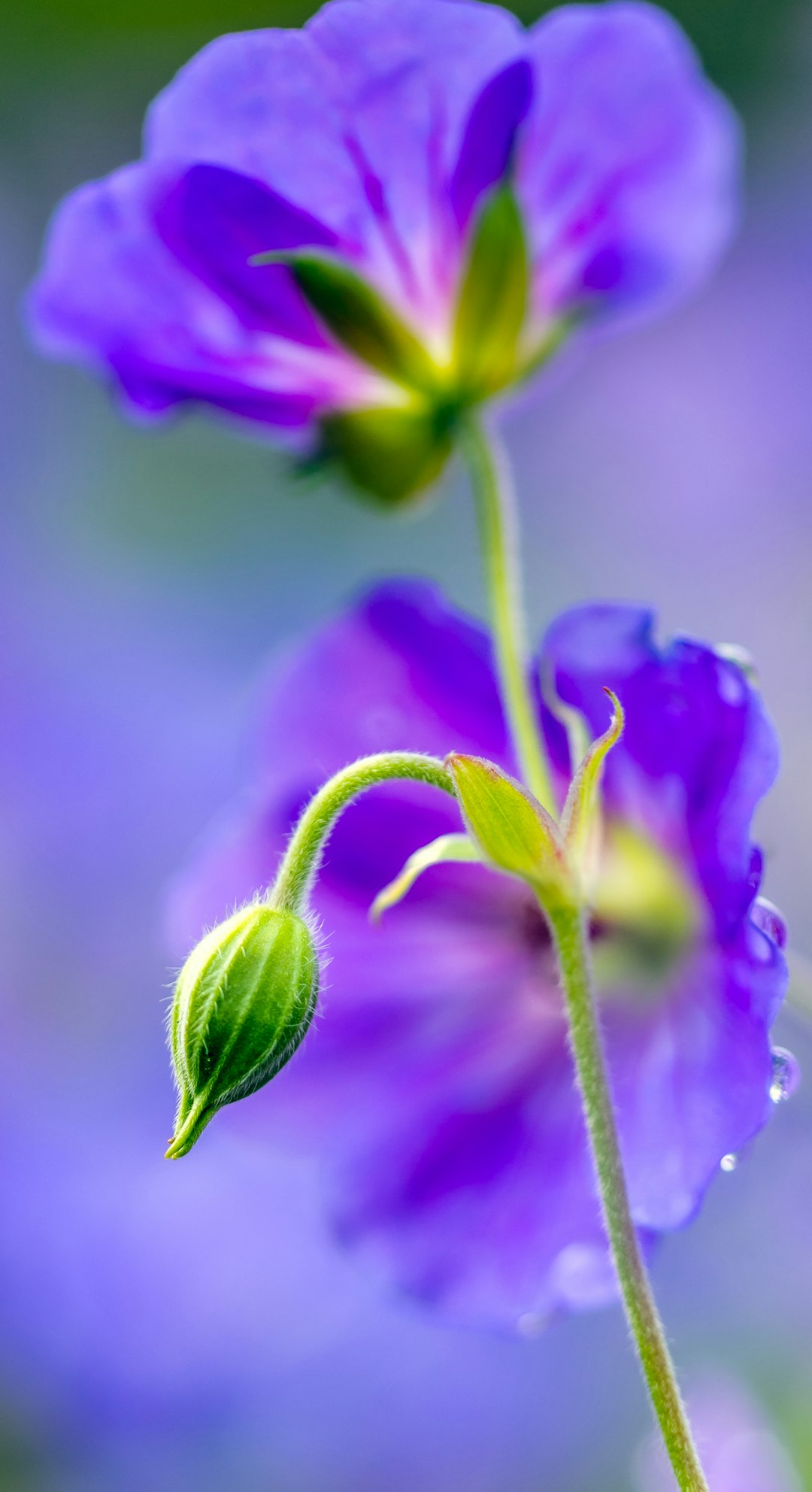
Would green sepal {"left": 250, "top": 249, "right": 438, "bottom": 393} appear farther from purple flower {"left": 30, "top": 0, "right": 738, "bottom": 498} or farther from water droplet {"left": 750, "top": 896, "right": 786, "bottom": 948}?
water droplet {"left": 750, "top": 896, "right": 786, "bottom": 948}

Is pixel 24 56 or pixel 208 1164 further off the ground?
pixel 24 56

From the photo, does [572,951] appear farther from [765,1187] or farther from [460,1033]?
[765,1187]

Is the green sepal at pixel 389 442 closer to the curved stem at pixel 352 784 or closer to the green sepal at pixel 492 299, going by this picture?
the green sepal at pixel 492 299

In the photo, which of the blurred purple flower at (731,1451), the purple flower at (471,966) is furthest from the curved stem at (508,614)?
the blurred purple flower at (731,1451)

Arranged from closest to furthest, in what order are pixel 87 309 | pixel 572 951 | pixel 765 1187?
pixel 572 951 → pixel 87 309 → pixel 765 1187

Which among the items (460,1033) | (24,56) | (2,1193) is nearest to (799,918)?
(2,1193)

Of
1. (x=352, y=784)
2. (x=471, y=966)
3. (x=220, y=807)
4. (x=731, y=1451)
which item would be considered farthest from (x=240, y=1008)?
(x=220, y=807)
